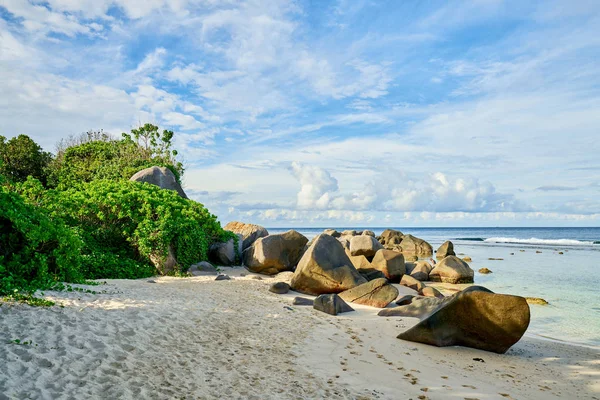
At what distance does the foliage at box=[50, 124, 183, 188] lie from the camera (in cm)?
2944

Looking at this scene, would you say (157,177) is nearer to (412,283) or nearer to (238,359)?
(412,283)

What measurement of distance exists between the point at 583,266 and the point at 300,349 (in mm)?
27276

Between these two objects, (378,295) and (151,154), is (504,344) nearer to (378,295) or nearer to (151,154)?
(378,295)

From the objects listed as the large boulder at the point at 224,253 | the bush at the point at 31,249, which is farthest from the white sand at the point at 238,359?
the large boulder at the point at 224,253

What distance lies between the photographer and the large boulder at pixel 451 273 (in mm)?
20312

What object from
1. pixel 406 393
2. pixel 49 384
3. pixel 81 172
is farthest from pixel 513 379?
pixel 81 172

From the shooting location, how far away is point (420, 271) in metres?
21.0

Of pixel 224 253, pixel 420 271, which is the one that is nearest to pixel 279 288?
pixel 224 253

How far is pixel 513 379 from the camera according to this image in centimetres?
698

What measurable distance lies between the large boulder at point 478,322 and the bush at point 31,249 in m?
8.19

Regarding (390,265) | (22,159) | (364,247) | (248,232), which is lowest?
(390,265)

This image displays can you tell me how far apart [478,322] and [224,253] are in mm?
12708

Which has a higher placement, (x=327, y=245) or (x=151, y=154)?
(x=151, y=154)

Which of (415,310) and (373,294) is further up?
(373,294)
